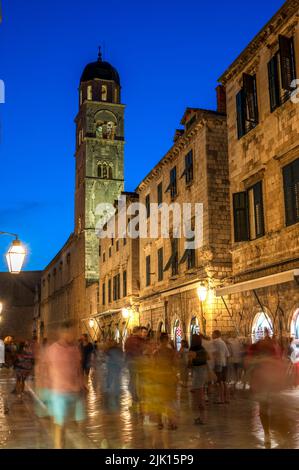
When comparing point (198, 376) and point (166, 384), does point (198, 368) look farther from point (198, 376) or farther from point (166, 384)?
point (166, 384)

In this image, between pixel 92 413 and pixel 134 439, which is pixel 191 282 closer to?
pixel 92 413

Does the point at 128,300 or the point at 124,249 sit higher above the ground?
the point at 124,249

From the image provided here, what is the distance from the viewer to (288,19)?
16.0 meters

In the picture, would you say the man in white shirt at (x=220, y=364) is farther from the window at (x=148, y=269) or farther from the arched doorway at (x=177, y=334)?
the window at (x=148, y=269)

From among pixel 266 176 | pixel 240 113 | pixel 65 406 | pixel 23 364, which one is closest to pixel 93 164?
pixel 240 113

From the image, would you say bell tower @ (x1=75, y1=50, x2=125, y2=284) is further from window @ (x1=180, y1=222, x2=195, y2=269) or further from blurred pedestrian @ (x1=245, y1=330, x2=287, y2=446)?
blurred pedestrian @ (x1=245, y1=330, x2=287, y2=446)

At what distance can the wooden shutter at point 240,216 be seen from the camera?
719 inches

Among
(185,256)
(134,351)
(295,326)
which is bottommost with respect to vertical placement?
(134,351)

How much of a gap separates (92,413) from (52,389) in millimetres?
3782

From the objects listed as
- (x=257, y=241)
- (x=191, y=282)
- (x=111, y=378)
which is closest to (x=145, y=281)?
(x=191, y=282)

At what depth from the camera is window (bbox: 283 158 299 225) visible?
1538 cm

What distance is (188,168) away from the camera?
23.3m

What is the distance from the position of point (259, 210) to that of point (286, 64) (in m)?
4.67

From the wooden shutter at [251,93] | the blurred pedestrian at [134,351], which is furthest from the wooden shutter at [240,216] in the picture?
the blurred pedestrian at [134,351]
